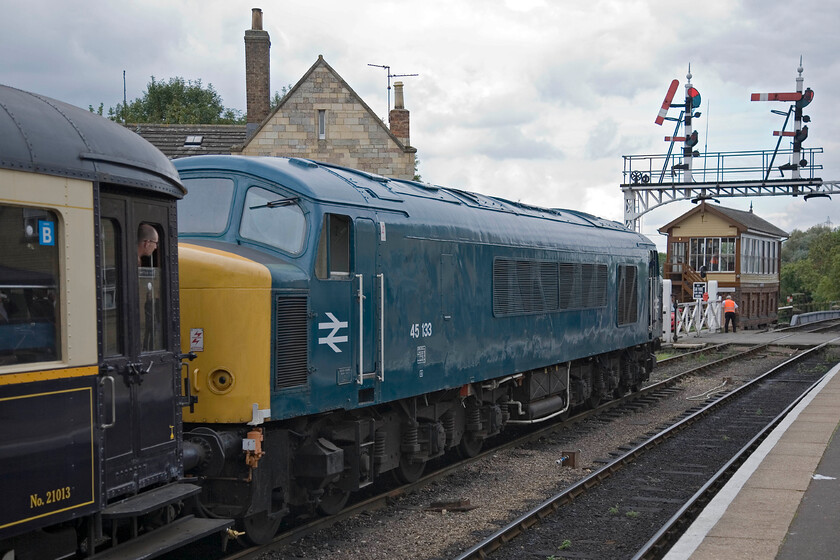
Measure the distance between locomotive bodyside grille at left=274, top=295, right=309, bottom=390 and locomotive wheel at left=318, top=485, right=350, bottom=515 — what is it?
159cm

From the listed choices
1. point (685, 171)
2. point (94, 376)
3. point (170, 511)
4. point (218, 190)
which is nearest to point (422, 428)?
point (218, 190)

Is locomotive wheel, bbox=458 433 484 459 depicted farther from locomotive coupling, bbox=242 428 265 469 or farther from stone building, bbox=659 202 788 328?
stone building, bbox=659 202 788 328

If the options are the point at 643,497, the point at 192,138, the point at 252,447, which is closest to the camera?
the point at 252,447

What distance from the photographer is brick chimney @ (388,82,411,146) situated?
96.3ft

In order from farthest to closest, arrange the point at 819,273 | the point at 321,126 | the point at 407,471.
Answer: the point at 819,273 → the point at 321,126 → the point at 407,471

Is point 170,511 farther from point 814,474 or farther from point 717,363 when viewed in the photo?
point 717,363

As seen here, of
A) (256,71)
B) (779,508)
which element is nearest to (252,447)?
(779,508)

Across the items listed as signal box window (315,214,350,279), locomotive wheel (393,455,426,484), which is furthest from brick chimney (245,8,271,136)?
signal box window (315,214,350,279)

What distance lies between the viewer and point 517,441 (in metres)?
13.8

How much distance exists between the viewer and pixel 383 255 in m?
9.36

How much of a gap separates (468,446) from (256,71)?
18488 millimetres

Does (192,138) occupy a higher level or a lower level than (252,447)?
higher

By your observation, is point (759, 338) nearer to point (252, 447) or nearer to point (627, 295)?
point (627, 295)

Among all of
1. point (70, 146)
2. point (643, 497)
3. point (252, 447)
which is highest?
point (70, 146)
